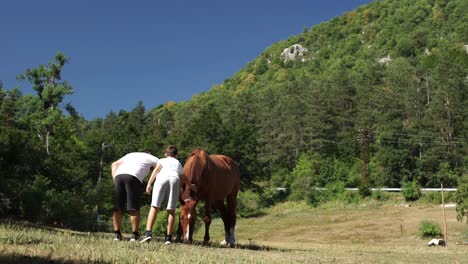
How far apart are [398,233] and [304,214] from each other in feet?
60.3

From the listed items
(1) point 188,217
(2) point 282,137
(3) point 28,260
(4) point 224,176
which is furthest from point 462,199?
(2) point 282,137

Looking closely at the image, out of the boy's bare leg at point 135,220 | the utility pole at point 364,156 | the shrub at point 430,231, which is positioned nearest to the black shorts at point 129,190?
the boy's bare leg at point 135,220

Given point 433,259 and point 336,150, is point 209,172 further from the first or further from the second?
point 336,150

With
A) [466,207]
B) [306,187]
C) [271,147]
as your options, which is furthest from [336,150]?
[466,207]

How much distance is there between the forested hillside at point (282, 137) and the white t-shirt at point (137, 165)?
1527cm

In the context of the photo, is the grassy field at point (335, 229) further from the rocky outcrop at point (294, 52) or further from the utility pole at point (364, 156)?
the rocky outcrop at point (294, 52)

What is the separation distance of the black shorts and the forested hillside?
15.2 meters

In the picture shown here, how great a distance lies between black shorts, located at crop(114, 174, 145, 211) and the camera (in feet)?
31.9

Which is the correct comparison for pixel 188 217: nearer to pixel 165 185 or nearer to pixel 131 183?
pixel 165 185

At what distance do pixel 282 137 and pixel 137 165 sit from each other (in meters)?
81.1

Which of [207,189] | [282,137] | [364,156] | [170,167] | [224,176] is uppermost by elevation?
[282,137]

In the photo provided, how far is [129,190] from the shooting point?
9727mm

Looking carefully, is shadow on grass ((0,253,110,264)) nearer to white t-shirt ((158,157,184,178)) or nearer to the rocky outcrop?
white t-shirt ((158,157,184,178))

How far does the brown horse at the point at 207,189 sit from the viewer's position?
10.8 metres
